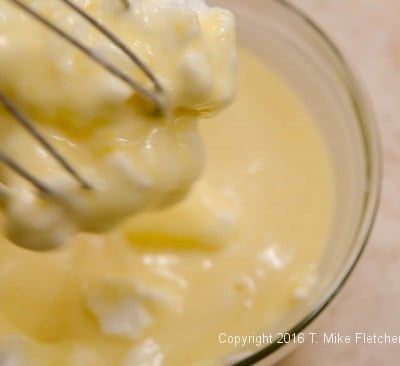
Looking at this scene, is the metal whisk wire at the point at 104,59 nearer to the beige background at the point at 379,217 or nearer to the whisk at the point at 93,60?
the whisk at the point at 93,60

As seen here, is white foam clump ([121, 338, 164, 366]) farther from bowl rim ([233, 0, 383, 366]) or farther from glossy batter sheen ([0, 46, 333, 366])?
bowl rim ([233, 0, 383, 366])

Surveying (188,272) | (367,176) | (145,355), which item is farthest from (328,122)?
(145,355)

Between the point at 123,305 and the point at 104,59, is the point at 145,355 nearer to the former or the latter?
the point at 123,305

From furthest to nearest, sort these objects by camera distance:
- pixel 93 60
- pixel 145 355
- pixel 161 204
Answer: pixel 145 355 → pixel 161 204 → pixel 93 60

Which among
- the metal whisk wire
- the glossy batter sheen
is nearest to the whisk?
the metal whisk wire

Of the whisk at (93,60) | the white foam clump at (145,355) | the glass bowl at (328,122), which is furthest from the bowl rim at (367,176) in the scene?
the whisk at (93,60)

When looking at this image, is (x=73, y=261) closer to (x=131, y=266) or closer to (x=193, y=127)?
(x=131, y=266)
